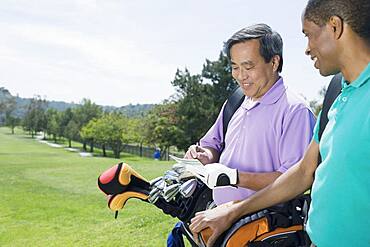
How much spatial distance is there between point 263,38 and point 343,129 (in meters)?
0.89

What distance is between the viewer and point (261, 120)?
2.05 metres

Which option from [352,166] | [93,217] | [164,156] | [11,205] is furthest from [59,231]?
[164,156]

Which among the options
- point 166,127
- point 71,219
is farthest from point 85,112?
point 71,219

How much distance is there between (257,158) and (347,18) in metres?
0.87

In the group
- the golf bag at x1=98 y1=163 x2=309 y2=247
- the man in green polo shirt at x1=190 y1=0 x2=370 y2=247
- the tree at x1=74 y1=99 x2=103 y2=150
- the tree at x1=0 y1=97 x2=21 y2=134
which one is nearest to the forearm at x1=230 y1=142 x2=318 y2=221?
the golf bag at x1=98 y1=163 x2=309 y2=247

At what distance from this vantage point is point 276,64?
212 cm

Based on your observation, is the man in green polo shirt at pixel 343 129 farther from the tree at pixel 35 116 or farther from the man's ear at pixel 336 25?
the tree at pixel 35 116

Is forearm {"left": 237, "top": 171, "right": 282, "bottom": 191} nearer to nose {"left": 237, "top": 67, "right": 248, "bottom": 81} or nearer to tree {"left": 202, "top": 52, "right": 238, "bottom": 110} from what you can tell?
nose {"left": 237, "top": 67, "right": 248, "bottom": 81}

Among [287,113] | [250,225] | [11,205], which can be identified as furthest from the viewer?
[11,205]

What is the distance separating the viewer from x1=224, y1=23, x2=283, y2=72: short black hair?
2.05 meters

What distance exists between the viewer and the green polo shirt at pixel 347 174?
123 cm

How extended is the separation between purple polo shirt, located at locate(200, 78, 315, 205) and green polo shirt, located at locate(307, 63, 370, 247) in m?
0.58

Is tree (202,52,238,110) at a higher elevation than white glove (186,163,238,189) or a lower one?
higher

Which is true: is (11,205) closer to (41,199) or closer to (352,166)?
(41,199)
